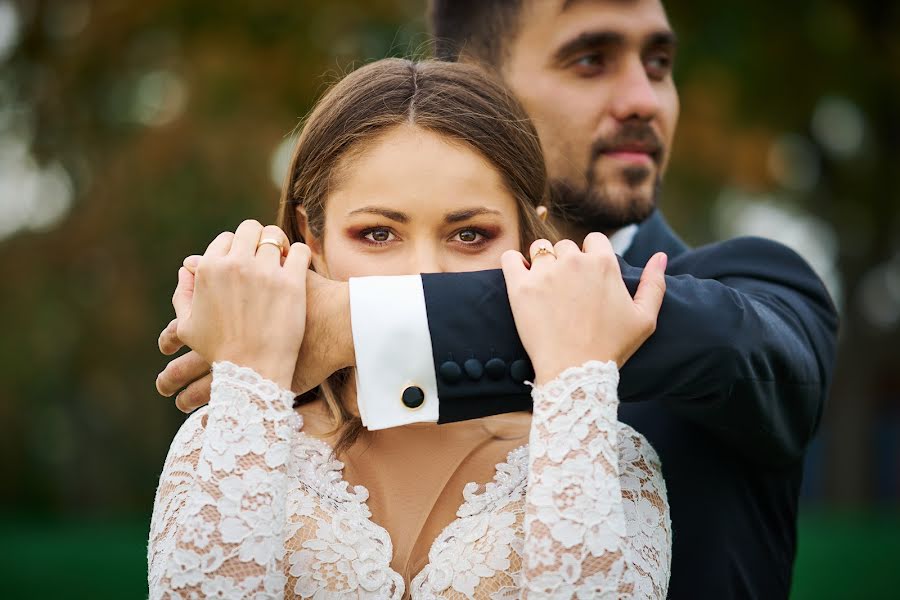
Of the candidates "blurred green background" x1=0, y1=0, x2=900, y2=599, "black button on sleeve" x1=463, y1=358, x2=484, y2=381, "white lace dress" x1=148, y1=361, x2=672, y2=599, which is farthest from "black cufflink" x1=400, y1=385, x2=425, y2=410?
"blurred green background" x1=0, y1=0, x2=900, y2=599

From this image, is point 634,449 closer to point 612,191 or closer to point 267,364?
point 267,364

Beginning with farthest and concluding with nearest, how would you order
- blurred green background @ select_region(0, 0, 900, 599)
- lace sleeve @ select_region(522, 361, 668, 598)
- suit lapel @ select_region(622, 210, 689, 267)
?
blurred green background @ select_region(0, 0, 900, 599) < suit lapel @ select_region(622, 210, 689, 267) < lace sleeve @ select_region(522, 361, 668, 598)

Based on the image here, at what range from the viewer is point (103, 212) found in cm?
1325

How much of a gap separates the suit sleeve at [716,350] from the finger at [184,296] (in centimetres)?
59

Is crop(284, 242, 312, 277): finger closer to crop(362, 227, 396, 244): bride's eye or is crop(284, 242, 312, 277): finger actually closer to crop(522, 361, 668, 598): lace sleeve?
crop(362, 227, 396, 244): bride's eye

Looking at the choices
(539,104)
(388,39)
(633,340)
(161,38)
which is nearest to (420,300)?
(633,340)

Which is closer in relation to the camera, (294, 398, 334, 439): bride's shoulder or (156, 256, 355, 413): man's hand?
(156, 256, 355, 413): man's hand

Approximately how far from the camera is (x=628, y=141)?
370 cm

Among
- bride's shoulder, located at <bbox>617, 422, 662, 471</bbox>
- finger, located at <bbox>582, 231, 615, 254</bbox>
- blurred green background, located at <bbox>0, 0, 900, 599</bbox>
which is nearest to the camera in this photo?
finger, located at <bbox>582, 231, 615, 254</bbox>

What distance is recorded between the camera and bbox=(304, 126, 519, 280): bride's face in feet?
8.80

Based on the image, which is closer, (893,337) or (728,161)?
(728,161)

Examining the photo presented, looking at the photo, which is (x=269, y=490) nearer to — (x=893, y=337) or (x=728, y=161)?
(x=728, y=161)

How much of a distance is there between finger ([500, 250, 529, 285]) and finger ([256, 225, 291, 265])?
1.79ft

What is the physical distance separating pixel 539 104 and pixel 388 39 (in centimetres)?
1018
